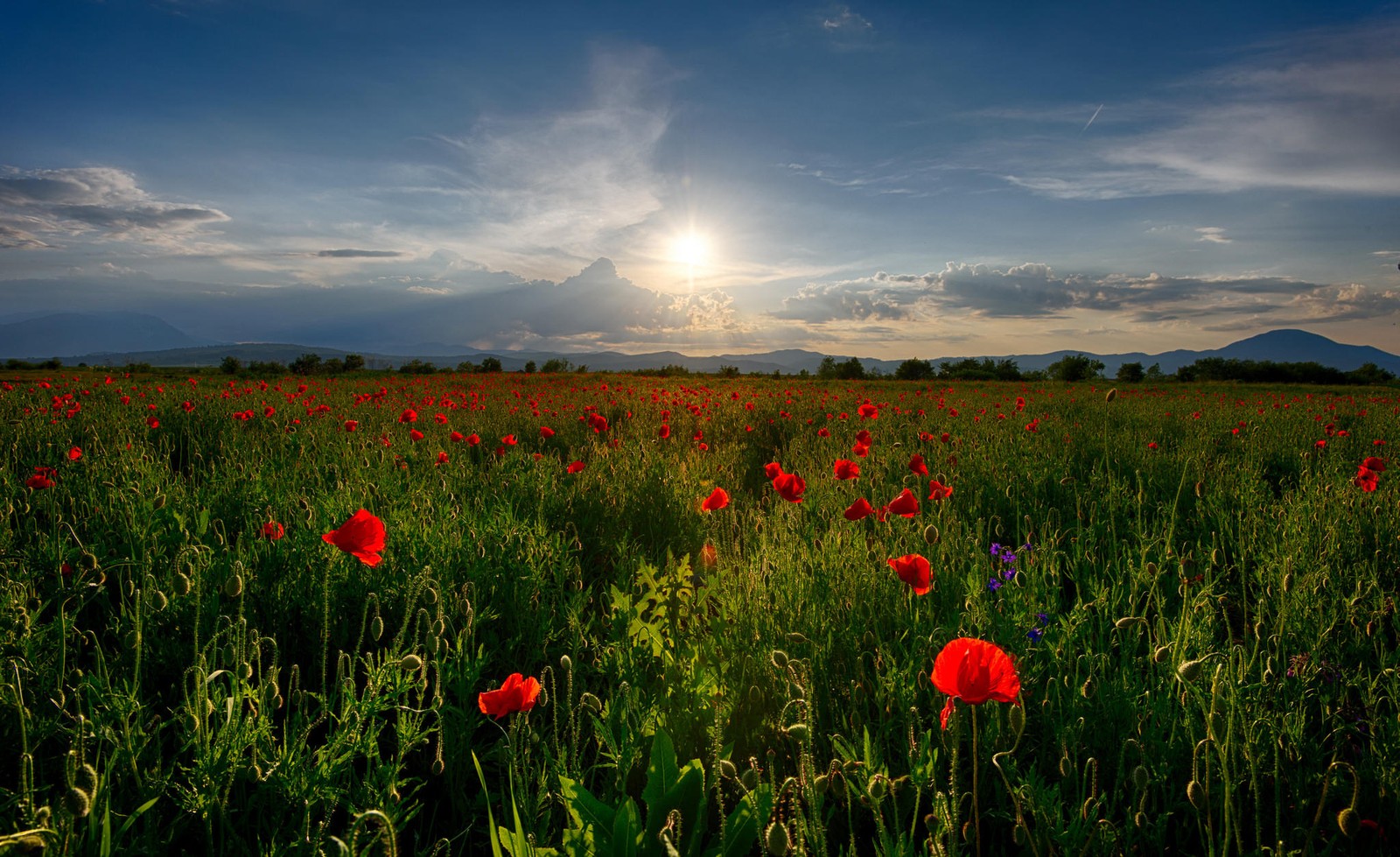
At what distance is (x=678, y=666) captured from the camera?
2109 mm

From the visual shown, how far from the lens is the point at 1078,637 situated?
2361 mm

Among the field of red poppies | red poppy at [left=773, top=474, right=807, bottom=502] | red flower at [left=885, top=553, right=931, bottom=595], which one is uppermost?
red poppy at [left=773, top=474, right=807, bottom=502]

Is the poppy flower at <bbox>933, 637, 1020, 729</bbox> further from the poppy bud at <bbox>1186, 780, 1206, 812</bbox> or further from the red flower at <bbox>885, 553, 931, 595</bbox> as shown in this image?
the red flower at <bbox>885, 553, 931, 595</bbox>

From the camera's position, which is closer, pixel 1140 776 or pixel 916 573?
pixel 1140 776

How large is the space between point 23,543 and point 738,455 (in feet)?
16.0

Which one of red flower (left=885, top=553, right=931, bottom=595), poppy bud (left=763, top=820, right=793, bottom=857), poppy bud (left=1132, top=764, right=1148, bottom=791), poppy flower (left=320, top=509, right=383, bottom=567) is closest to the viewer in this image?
poppy bud (left=763, top=820, right=793, bottom=857)

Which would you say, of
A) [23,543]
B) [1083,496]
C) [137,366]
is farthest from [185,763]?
[137,366]

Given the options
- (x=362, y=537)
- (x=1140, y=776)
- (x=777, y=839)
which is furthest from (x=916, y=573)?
(x=362, y=537)

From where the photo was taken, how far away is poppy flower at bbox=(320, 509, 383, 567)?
1681mm

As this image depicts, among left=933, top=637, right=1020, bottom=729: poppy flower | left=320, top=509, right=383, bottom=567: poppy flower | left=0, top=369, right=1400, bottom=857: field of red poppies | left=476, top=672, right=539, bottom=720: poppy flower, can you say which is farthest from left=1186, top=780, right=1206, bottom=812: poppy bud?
left=320, top=509, right=383, bottom=567: poppy flower

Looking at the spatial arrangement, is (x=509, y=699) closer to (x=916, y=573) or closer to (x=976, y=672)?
(x=976, y=672)

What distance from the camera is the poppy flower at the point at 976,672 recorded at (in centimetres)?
118

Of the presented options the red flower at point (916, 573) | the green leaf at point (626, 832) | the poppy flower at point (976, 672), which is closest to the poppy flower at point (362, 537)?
the green leaf at point (626, 832)

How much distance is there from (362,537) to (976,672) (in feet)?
5.00
